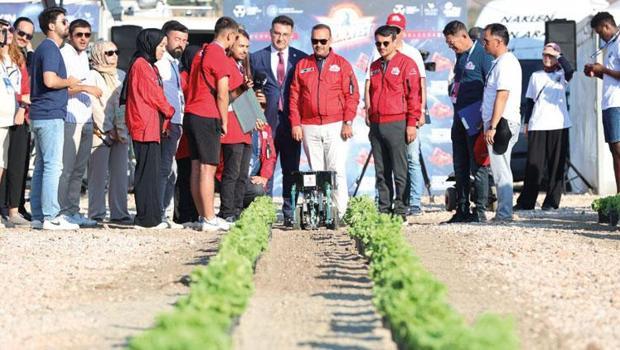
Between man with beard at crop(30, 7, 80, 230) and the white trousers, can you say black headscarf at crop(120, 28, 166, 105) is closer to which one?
man with beard at crop(30, 7, 80, 230)

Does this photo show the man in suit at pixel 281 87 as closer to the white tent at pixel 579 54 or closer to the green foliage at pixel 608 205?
the green foliage at pixel 608 205

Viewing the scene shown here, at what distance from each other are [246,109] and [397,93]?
144 centimetres

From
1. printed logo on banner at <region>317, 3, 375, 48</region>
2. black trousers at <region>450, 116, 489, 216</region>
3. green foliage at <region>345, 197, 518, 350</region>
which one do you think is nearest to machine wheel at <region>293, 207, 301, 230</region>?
black trousers at <region>450, 116, 489, 216</region>

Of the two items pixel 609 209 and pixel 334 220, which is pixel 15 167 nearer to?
pixel 334 220

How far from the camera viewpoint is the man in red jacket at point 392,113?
42.1 ft

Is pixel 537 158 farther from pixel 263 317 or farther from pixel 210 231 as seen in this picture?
pixel 263 317

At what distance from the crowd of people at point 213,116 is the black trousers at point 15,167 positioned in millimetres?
13

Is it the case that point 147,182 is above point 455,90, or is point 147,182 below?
below

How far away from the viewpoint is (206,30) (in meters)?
23.3

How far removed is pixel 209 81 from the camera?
11.8m

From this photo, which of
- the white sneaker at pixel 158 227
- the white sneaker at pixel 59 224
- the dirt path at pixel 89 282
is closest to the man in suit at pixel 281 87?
the white sneaker at pixel 158 227

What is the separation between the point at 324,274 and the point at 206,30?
15.1 meters

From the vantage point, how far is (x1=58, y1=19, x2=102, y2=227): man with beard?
12406mm

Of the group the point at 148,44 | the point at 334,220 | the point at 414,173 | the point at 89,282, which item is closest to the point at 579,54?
the point at 414,173
